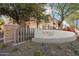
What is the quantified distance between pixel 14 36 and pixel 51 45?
13.4 inches

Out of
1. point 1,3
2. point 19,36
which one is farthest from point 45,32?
point 1,3

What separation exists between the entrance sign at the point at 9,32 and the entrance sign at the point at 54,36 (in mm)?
195

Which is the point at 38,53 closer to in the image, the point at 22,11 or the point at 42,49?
the point at 42,49

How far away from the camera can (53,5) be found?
1.79 meters

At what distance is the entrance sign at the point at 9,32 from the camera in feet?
5.89

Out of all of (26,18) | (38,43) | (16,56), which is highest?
(26,18)

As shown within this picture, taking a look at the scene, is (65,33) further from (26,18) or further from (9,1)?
(9,1)

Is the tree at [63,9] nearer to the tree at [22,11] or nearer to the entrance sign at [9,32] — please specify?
the tree at [22,11]

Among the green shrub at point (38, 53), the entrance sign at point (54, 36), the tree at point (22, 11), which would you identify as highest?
the tree at point (22, 11)

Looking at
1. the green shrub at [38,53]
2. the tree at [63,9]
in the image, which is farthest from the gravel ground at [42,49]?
the tree at [63,9]

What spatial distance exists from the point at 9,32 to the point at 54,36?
1.33ft

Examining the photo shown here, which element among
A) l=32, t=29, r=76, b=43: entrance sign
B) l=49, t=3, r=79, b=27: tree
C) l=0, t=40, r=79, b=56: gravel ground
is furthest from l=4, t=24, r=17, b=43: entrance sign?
l=49, t=3, r=79, b=27: tree

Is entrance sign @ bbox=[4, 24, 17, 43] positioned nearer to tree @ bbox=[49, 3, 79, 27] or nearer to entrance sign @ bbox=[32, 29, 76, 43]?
entrance sign @ bbox=[32, 29, 76, 43]

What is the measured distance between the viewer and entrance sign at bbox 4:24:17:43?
1.79 metres
